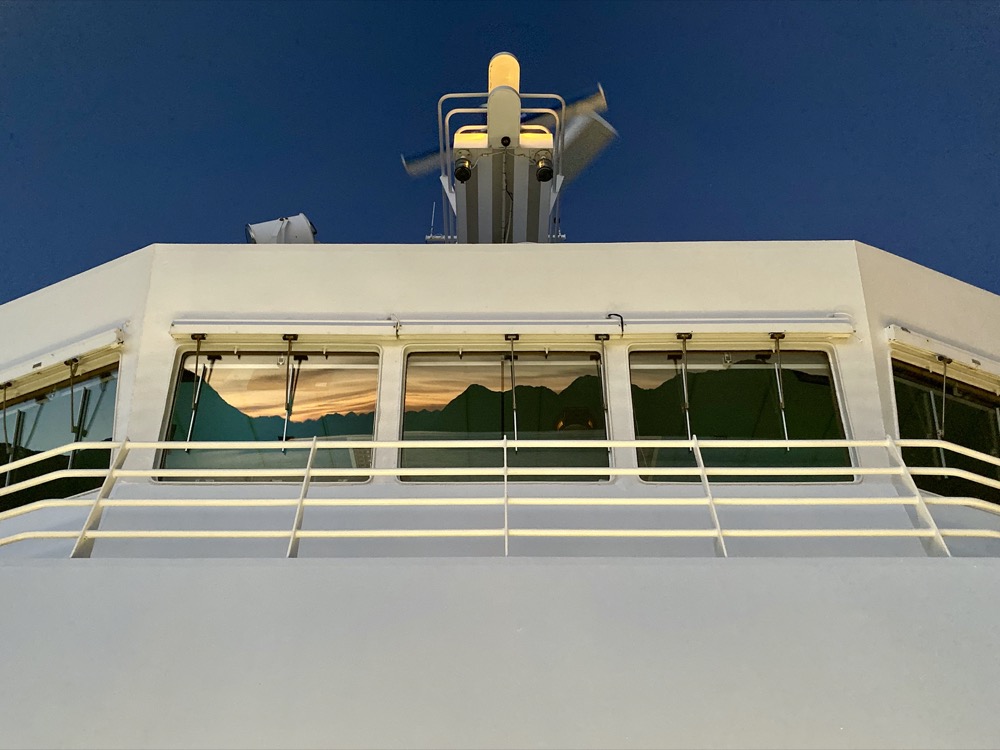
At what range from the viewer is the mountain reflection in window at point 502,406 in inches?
236

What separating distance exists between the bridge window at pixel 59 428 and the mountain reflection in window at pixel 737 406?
4.40 m

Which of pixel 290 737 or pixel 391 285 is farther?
pixel 391 285

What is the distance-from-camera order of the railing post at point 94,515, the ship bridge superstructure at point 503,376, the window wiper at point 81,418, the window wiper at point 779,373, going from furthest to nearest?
the window wiper at point 81,418 < the window wiper at point 779,373 < the ship bridge superstructure at point 503,376 < the railing post at point 94,515

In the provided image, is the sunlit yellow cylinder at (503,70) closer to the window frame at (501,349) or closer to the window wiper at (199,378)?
the window frame at (501,349)

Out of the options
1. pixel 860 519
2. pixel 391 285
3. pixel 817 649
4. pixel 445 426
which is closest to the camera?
pixel 817 649

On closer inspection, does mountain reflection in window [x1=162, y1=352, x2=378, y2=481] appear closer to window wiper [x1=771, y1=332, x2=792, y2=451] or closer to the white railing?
the white railing

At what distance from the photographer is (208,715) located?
3014 mm

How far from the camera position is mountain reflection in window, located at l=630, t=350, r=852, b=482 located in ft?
19.8

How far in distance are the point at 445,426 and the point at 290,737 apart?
134 inches

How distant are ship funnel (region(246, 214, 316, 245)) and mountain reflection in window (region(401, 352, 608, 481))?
10.5 ft

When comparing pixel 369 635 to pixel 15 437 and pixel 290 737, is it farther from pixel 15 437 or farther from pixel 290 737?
pixel 15 437

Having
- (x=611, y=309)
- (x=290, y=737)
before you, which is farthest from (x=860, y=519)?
(x=290, y=737)

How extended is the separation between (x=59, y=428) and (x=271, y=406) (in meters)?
1.91

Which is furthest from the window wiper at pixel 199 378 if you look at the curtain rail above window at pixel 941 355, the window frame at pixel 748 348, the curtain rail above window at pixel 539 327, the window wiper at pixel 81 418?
the curtain rail above window at pixel 941 355
